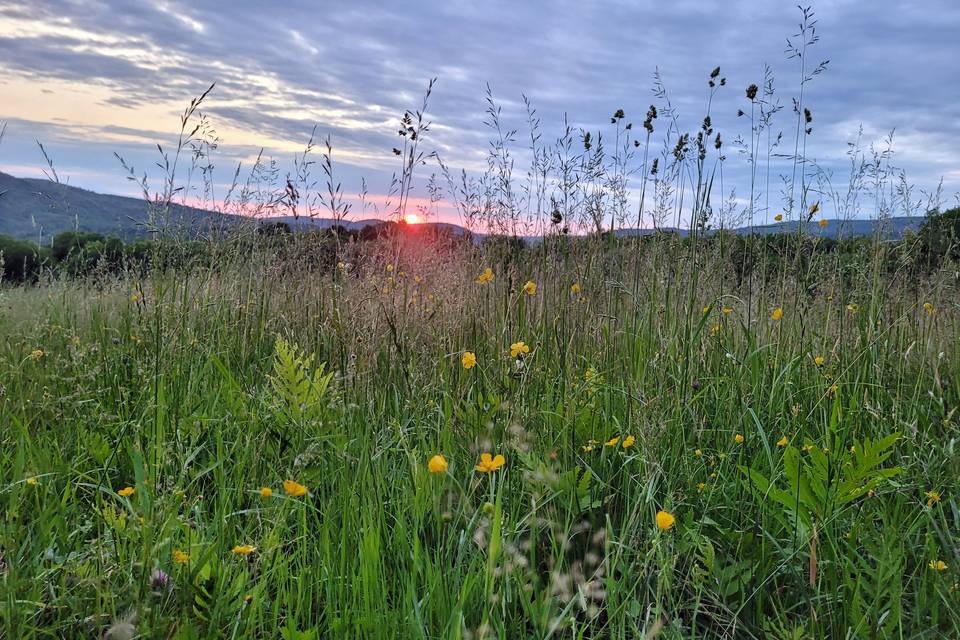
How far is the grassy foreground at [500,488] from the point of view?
1.36 m

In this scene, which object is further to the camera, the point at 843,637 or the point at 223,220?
the point at 223,220

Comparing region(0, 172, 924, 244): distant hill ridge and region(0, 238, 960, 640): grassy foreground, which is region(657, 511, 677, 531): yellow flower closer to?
region(0, 238, 960, 640): grassy foreground

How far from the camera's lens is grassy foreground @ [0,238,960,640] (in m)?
1.36

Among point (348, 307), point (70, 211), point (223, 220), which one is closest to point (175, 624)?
point (348, 307)

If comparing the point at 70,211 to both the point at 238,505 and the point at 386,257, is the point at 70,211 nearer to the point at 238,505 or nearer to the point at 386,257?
the point at 386,257

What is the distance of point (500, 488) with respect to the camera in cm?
137

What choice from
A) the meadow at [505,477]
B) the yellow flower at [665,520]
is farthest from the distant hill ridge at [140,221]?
the yellow flower at [665,520]

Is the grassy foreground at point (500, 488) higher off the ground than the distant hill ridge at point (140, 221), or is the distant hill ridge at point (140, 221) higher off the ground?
the distant hill ridge at point (140, 221)

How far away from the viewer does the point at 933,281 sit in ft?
12.4

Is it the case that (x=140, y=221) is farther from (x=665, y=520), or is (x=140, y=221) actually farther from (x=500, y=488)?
(x=665, y=520)

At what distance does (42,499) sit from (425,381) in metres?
1.38

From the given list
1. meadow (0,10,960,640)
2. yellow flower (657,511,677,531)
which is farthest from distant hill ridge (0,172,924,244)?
yellow flower (657,511,677,531)

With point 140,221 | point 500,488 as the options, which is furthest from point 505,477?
point 140,221

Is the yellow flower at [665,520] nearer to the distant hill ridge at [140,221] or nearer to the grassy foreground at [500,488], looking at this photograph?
the grassy foreground at [500,488]
